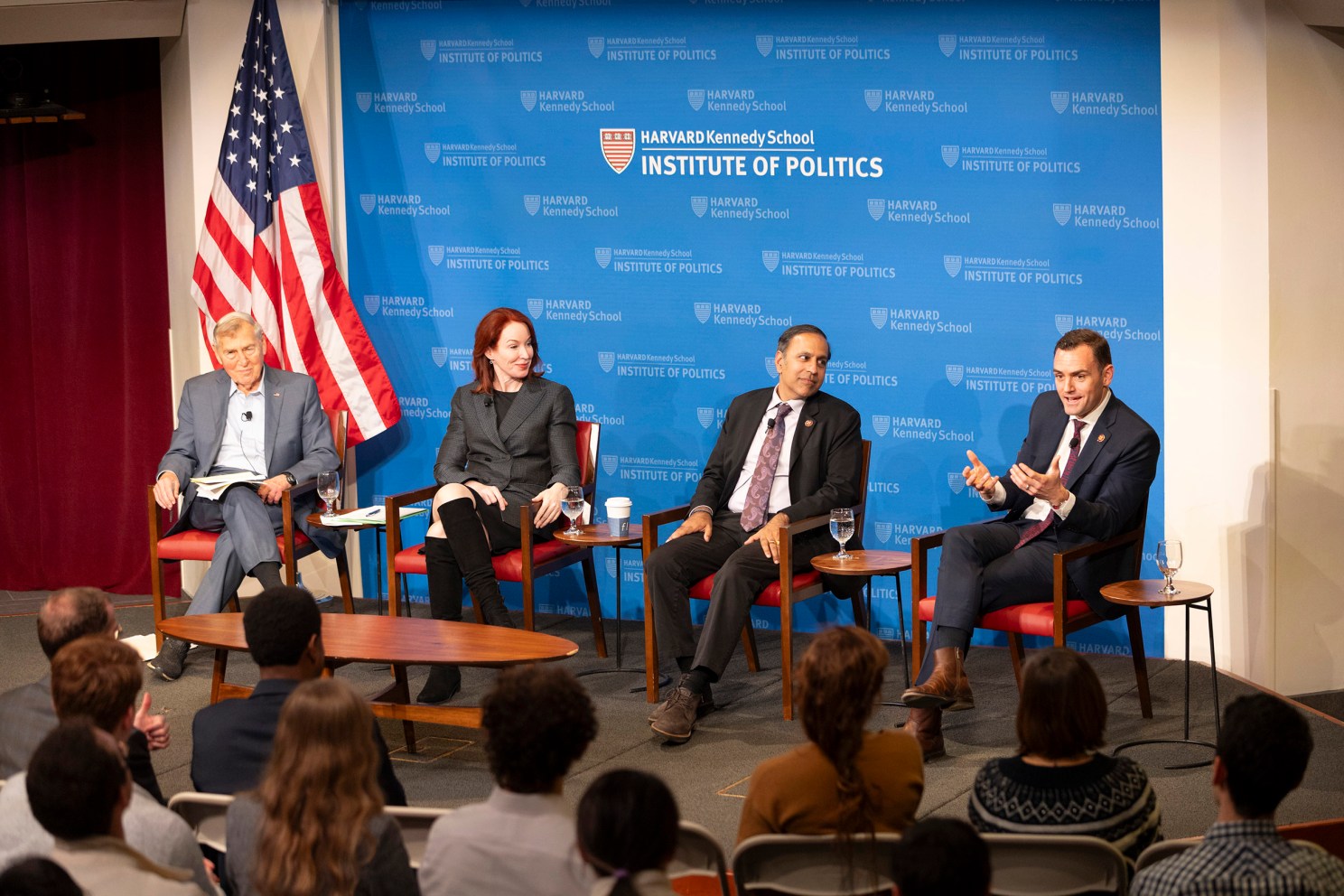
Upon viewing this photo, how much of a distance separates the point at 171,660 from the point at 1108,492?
11.7 feet

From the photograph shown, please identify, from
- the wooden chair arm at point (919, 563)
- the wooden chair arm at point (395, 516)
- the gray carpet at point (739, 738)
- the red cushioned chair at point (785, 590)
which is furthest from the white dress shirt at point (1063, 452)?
the wooden chair arm at point (395, 516)

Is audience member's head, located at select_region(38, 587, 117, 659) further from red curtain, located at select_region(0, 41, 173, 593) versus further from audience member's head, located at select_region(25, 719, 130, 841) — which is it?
red curtain, located at select_region(0, 41, 173, 593)

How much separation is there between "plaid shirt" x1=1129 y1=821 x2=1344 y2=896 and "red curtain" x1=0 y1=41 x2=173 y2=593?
5998 millimetres

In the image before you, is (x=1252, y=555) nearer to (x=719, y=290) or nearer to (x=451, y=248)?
(x=719, y=290)

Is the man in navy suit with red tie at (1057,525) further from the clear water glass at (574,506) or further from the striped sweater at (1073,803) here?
the striped sweater at (1073,803)

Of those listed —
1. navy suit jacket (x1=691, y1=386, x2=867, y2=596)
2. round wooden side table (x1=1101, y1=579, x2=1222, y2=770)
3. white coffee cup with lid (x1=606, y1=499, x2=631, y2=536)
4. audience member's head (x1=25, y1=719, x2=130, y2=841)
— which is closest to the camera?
audience member's head (x1=25, y1=719, x2=130, y2=841)

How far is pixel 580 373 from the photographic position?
6.54 metres

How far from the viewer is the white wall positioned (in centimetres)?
530

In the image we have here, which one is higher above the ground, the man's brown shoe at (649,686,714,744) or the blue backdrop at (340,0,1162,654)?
the blue backdrop at (340,0,1162,654)

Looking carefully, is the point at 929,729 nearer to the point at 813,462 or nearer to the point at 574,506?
the point at 813,462

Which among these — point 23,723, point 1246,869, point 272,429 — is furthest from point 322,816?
point 272,429

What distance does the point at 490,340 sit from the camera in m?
5.86

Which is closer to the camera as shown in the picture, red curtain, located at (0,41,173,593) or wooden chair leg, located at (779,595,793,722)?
wooden chair leg, located at (779,595,793,722)

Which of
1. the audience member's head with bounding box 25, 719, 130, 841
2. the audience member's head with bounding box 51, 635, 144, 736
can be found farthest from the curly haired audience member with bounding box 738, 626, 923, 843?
the audience member's head with bounding box 51, 635, 144, 736
